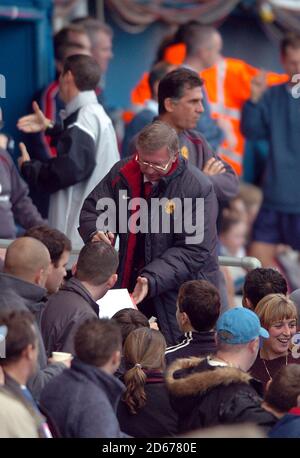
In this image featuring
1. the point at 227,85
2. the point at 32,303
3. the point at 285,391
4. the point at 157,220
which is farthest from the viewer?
the point at 227,85

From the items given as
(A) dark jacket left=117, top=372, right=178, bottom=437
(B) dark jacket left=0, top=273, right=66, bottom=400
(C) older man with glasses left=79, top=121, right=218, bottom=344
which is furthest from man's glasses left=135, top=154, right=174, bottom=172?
(A) dark jacket left=117, top=372, right=178, bottom=437

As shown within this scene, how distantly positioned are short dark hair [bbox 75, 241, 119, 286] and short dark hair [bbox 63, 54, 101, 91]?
1.97 m

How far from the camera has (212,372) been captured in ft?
20.0

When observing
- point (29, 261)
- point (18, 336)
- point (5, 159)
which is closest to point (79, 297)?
point (29, 261)

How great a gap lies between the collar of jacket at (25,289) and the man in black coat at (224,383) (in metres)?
0.69

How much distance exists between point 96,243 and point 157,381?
101cm

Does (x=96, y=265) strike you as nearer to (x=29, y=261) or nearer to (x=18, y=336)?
(x=29, y=261)

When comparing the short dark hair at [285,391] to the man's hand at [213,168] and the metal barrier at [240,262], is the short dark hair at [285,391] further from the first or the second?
the man's hand at [213,168]

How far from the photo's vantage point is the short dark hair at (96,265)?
6.93 metres

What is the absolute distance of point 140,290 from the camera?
294 inches

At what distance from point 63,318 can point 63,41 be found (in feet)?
12.8
